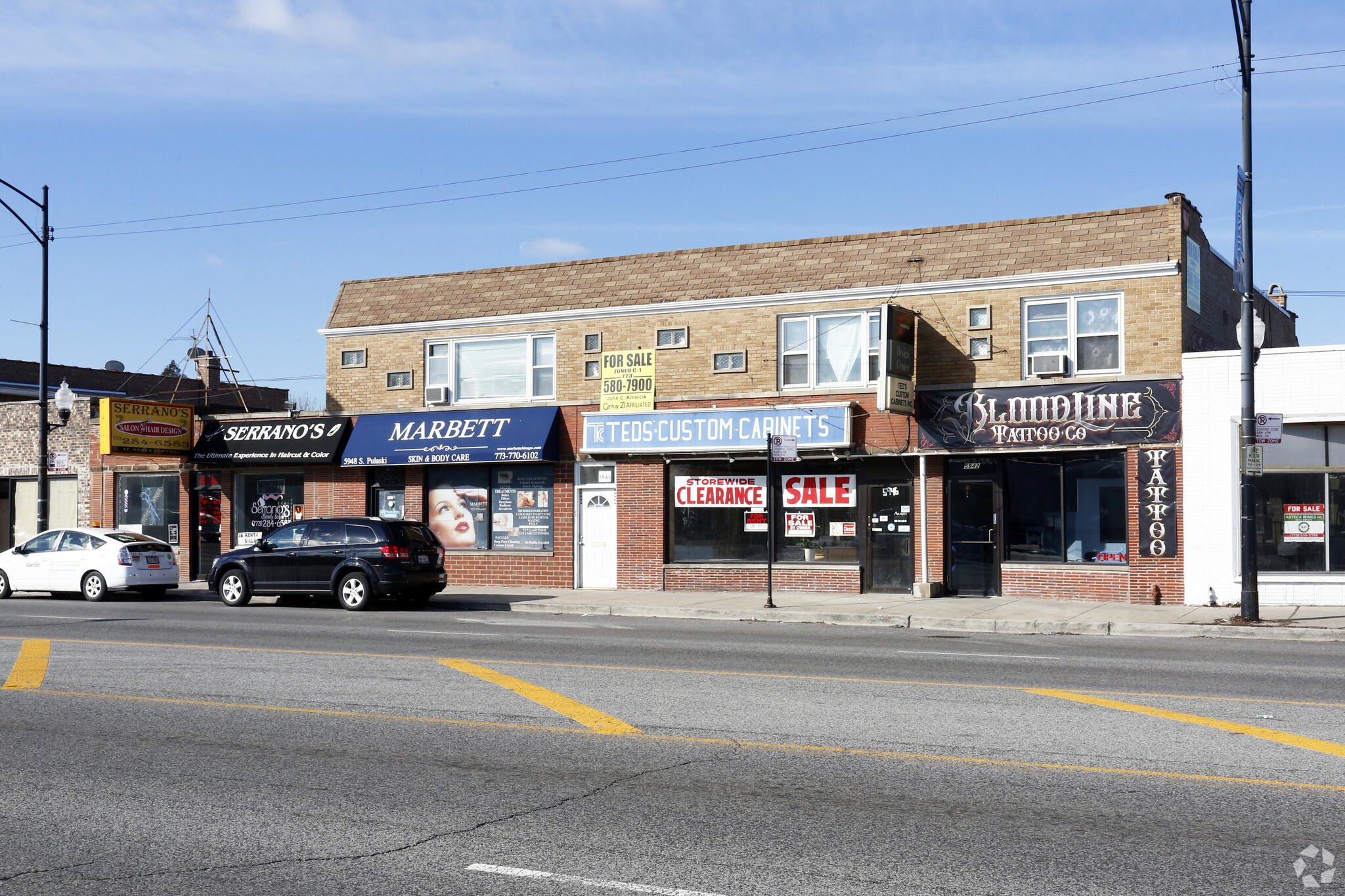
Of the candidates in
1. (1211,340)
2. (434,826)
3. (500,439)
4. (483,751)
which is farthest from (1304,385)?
(434,826)

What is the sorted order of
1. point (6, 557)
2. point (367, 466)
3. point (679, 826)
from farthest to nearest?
point (367, 466)
point (6, 557)
point (679, 826)

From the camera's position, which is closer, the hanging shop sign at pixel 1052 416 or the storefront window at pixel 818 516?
the hanging shop sign at pixel 1052 416

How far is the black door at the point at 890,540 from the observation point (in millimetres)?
22500

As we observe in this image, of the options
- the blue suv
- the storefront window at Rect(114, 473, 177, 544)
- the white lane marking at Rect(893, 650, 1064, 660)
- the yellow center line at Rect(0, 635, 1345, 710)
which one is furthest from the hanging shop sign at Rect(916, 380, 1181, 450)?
the storefront window at Rect(114, 473, 177, 544)

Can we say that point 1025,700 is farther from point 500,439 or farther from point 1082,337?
point 500,439

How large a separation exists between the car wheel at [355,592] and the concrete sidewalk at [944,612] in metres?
1.56

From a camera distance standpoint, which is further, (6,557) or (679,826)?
(6,557)

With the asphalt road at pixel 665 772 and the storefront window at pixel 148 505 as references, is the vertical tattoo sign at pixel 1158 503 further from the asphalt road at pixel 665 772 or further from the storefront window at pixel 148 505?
the storefront window at pixel 148 505

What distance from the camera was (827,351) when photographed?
2319 centimetres

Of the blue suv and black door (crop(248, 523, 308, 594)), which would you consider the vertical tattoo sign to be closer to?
the blue suv

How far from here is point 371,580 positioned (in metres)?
21.2

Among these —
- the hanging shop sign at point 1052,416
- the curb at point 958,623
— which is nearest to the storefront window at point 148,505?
the curb at point 958,623

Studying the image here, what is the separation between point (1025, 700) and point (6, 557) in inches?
867

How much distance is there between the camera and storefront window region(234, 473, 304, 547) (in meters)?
28.1
